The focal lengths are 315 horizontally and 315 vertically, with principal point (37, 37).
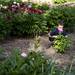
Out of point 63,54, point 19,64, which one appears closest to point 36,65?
point 19,64

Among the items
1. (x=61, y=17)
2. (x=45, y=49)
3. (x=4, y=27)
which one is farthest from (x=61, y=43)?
(x=61, y=17)

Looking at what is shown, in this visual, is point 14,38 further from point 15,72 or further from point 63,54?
point 15,72

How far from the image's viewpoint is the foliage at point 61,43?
736cm

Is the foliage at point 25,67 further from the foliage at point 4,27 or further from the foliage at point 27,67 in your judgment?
the foliage at point 4,27

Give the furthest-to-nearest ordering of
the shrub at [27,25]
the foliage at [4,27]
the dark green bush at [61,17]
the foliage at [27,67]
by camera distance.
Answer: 1. the dark green bush at [61,17]
2. the shrub at [27,25]
3. the foliage at [4,27]
4. the foliage at [27,67]

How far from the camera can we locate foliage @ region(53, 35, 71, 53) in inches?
290

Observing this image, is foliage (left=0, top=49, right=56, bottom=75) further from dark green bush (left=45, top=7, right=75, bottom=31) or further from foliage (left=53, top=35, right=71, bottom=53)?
dark green bush (left=45, top=7, right=75, bottom=31)

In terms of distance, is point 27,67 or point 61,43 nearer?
point 27,67

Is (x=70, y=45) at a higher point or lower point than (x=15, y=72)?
lower

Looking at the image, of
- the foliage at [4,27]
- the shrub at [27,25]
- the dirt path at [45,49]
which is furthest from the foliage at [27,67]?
the shrub at [27,25]

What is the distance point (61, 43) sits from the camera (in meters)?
7.41

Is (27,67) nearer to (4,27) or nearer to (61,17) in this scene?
(4,27)

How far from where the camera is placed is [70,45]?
7.86 meters

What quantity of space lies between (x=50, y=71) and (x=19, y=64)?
470 millimetres
